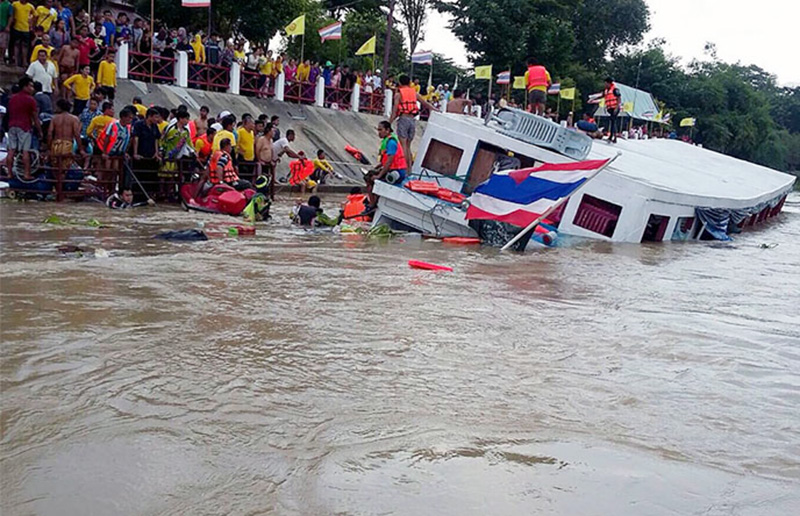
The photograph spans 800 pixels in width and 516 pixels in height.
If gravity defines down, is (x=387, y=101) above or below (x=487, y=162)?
below

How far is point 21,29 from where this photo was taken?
16.5 metres

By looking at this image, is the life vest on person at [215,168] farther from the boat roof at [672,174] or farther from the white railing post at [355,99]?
the white railing post at [355,99]

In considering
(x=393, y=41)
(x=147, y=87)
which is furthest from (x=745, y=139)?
(x=147, y=87)

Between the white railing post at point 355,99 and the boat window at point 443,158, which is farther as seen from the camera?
the white railing post at point 355,99

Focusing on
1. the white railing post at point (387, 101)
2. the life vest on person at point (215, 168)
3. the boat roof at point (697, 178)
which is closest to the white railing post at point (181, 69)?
the life vest on person at point (215, 168)

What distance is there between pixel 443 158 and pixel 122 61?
9.72 meters

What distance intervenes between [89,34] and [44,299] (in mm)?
13715

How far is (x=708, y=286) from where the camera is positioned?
390 inches

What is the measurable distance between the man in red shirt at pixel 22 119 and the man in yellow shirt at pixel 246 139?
4.16 m

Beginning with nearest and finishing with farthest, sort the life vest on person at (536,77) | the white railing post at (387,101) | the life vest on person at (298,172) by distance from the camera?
the life vest on person at (536,77) → the life vest on person at (298,172) → the white railing post at (387,101)

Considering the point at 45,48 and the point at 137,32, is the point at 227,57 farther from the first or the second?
the point at 45,48

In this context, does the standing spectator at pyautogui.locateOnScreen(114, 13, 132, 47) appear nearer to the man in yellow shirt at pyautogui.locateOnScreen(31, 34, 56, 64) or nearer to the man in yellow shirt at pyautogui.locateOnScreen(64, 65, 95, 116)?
the man in yellow shirt at pyautogui.locateOnScreen(31, 34, 56, 64)

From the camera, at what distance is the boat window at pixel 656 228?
14.5m

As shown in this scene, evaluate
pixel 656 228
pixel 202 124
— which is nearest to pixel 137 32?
pixel 202 124
